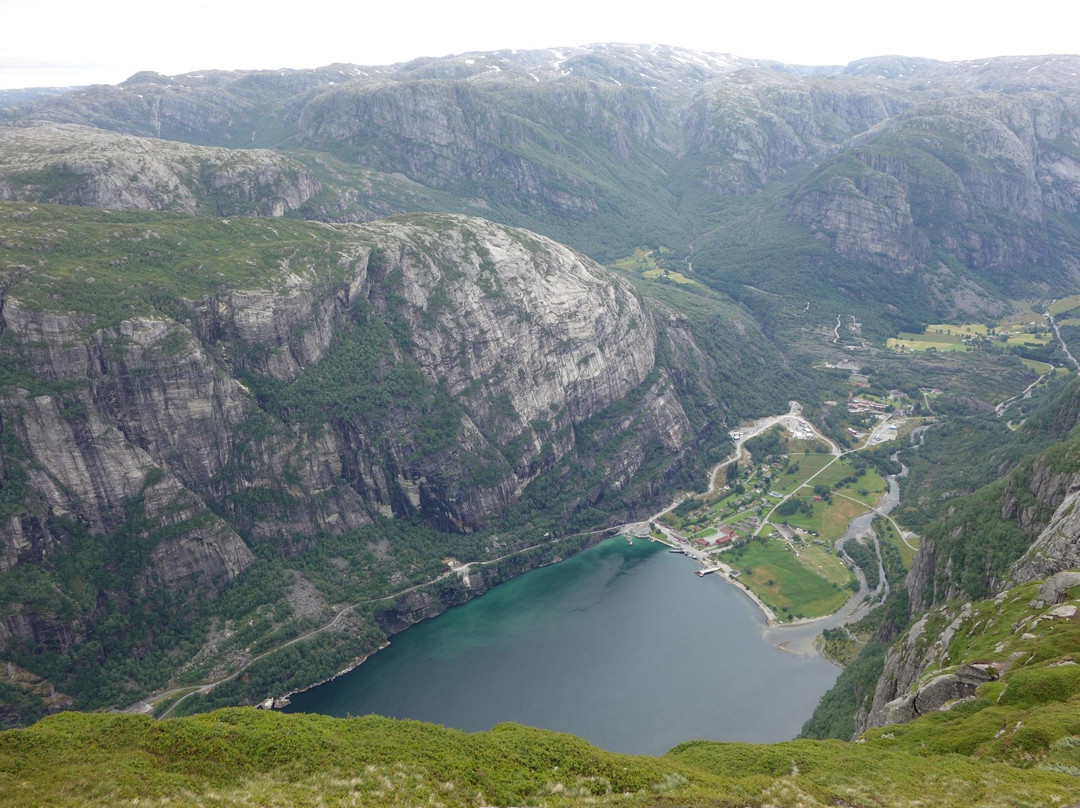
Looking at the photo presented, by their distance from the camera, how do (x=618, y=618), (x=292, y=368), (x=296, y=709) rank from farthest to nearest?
(x=292, y=368)
(x=618, y=618)
(x=296, y=709)

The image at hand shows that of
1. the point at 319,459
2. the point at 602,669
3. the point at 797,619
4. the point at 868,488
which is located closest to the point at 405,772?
the point at 602,669

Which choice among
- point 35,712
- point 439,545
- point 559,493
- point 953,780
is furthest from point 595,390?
point 953,780

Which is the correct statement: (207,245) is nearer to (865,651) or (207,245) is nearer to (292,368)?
(292,368)

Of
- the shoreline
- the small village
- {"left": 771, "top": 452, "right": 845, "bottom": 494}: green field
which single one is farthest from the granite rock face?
{"left": 771, "top": 452, "right": 845, "bottom": 494}: green field

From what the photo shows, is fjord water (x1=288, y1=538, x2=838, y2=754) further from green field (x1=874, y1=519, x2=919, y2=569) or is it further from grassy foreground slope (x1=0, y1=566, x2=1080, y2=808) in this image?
grassy foreground slope (x1=0, y1=566, x2=1080, y2=808)

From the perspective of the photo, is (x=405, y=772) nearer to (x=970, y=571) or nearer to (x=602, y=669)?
(x=970, y=571)

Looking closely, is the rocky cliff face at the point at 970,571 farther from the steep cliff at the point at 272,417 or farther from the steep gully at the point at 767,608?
the steep cliff at the point at 272,417

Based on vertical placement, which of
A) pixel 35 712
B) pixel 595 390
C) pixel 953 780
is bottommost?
pixel 35 712
